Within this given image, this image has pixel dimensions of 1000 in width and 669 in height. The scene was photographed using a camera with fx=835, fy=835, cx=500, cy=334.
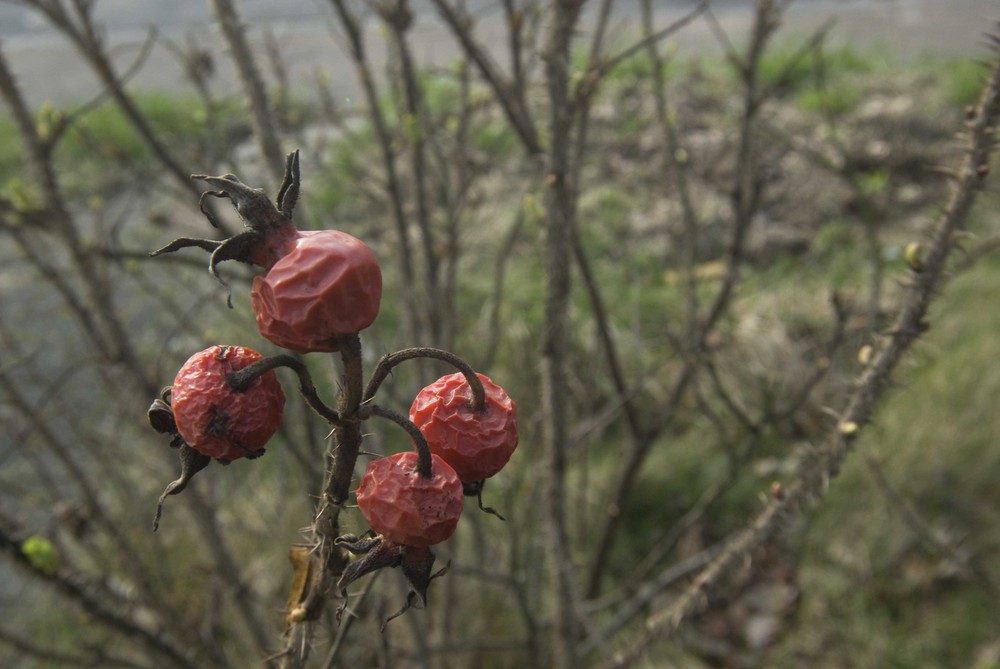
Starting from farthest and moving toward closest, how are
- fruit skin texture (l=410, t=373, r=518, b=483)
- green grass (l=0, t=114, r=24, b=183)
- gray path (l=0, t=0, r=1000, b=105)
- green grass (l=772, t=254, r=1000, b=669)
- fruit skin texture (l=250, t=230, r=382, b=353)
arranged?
1. gray path (l=0, t=0, r=1000, b=105)
2. green grass (l=0, t=114, r=24, b=183)
3. green grass (l=772, t=254, r=1000, b=669)
4. fruit skin texture (l=410, t=373, r=518, b=483)
5. fruit skin texture (l=250, t=230, r=382, b=353)

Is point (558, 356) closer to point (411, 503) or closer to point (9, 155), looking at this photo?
point (411, 503)

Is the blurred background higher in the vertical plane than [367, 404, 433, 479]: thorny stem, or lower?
lower

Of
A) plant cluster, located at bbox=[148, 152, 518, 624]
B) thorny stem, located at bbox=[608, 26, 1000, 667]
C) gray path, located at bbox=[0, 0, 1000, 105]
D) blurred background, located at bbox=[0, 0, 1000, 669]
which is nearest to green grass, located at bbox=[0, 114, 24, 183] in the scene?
blurred background, located at bbox=[0, 0, 1000, 669]

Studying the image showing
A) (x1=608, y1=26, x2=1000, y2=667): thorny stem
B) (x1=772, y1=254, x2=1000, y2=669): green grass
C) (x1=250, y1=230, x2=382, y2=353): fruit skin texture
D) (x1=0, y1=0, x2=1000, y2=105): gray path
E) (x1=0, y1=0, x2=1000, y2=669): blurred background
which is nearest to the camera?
(x1=250, y1=230, x2=382, y2=353): fruit skin texture

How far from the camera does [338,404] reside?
31.0 inches

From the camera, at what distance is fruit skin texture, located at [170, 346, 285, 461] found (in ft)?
2.57

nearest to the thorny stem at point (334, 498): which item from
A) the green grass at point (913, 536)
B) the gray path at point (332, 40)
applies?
the green grass at point (913, 536)

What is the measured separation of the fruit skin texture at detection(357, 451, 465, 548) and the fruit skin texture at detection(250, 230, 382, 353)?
0.54 feet

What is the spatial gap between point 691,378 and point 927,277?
1437 mm

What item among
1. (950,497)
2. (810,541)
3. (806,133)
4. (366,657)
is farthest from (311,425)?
(806,133)

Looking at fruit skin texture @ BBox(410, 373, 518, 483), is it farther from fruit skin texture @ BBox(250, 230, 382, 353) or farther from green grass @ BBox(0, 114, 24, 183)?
green grass @ BBox(0, 114, 24, 183)

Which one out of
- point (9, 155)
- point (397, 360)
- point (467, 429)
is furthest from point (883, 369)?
point (9, 155)

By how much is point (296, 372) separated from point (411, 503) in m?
0.17

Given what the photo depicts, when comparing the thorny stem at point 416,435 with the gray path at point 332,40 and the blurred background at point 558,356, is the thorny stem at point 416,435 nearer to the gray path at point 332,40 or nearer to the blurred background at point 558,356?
the blurred background at point 558,356
